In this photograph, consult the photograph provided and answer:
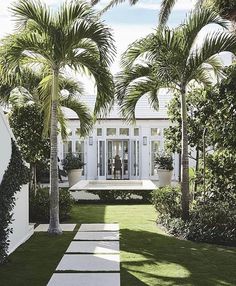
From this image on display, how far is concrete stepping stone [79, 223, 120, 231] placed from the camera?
1021cm

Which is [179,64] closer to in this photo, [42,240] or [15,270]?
[42,240]

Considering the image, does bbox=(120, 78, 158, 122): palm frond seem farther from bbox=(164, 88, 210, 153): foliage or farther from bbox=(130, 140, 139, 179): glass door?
bbox=(130, 140, 139, 179): glass door

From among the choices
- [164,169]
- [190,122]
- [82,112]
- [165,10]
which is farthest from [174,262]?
[164,169]

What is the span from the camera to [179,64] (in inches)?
374

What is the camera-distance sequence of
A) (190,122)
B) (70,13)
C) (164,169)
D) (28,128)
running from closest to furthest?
(70,13) → (28,128) → (190,122) → (164,169)

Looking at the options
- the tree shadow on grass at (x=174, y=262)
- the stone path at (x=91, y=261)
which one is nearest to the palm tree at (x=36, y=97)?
the stone path at (x=91, y=261)

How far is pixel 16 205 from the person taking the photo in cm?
830

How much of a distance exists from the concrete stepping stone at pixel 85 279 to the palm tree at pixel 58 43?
319cm

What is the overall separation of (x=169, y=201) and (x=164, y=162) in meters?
10.5

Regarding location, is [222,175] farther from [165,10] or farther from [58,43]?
[165,10]

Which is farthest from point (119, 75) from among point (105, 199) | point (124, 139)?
point (124, 139)

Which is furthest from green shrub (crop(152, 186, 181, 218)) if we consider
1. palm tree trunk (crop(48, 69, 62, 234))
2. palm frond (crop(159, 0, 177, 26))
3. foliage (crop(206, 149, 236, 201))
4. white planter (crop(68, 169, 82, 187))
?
white planter (crop(68, 169, 82, 187))

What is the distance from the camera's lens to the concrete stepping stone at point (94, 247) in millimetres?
8008

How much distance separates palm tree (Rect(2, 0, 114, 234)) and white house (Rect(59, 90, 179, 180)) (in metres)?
15.1
